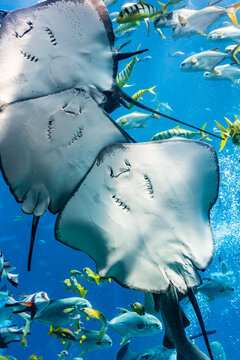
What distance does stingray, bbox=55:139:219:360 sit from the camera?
5.24 feet

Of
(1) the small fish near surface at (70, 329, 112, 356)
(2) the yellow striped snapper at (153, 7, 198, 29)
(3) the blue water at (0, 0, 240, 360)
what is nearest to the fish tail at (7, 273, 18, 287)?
(1) the small fish near surface at (70, 329, 112, 356)

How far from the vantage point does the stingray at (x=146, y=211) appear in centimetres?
160

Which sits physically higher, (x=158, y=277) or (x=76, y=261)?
(x=158, y=277)

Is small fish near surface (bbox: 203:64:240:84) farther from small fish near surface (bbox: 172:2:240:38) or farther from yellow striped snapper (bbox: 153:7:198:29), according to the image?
yellow striped snapper (bbox: 153:7:198:29)

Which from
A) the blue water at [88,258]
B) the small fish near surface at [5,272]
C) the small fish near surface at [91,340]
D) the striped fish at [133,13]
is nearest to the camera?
the striped fish at [133,13]

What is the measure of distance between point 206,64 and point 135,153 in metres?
4.04

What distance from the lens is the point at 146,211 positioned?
165 cm

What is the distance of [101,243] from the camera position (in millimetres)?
1630

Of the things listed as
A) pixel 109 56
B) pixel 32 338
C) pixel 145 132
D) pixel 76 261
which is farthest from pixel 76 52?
pixel 32 338

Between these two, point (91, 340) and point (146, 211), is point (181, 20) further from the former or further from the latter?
point (91, 340)

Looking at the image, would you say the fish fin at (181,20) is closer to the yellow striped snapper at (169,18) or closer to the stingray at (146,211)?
the yellow striped snapper at (169,18)

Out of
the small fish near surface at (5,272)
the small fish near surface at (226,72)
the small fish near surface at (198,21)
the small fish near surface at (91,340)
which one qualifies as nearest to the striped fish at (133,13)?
the small fish near surface at (198,21)

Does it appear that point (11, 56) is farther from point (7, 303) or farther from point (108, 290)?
point (108, 290)

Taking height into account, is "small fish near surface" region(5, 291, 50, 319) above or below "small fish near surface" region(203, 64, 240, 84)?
below
